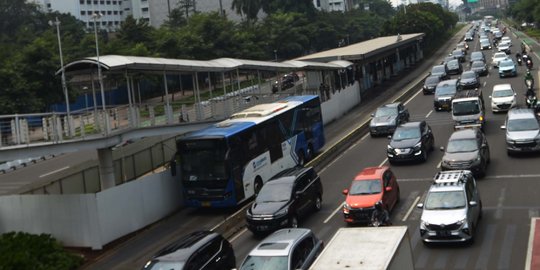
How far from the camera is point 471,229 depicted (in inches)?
688

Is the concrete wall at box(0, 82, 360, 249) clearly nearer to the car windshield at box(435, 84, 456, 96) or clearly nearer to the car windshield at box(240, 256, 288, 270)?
the car windshield at box(240, 256, 288, 270)

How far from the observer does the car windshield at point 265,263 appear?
47.4 ft

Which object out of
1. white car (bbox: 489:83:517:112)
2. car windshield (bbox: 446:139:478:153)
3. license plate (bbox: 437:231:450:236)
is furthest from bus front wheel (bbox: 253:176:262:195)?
white car (bbox: 489:83:517:112)

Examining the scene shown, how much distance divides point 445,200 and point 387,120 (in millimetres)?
A: 18079

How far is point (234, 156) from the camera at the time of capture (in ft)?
79.2

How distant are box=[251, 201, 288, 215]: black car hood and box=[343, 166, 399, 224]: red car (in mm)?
2174

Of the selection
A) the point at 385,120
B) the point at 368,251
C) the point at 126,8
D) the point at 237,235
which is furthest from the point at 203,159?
the point at 126,8

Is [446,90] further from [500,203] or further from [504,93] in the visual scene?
[500,203]

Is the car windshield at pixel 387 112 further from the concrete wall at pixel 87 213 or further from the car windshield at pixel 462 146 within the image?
the concrete wall at pixel 87 213

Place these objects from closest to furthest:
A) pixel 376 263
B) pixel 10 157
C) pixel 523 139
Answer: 1. pixel 376 263
2. pixel 10 157
3. pixel 523 139

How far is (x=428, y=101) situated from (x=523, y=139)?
21.8 meters

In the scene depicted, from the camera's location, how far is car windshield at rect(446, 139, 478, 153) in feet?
80.9

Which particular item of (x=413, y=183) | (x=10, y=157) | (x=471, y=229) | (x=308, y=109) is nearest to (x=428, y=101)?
(x=308, y=109)

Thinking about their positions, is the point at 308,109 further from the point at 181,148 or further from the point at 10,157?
the point at 10,157
